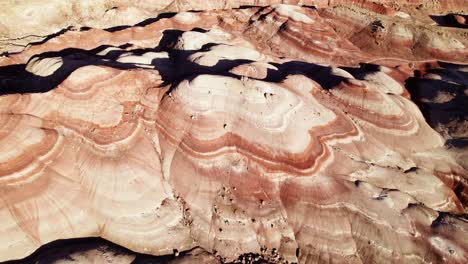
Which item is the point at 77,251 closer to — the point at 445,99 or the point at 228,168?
the point at 228,168

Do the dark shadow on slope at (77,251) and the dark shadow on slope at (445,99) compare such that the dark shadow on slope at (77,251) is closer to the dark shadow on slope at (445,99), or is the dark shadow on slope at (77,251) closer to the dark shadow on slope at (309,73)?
the dark shadow on slope at (309,73)

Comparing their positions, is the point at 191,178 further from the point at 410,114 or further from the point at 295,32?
the point at 295,32

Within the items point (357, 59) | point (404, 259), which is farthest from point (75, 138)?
point (357, 59)

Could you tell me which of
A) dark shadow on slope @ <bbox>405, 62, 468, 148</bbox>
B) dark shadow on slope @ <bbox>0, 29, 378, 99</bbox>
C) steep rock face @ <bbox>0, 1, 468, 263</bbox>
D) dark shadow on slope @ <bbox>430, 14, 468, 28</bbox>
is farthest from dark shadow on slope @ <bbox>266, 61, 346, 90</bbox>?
dark shadow on slope @ <bbox>430, 14, 468, 28</bbox>

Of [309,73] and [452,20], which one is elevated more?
[309,73]

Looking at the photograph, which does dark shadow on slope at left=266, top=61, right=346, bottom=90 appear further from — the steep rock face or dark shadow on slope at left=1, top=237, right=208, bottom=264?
dark shadow on slope at left=1, top=237, right=208, bottom=264

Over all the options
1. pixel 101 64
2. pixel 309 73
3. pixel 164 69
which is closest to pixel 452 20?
pixel 309 73
